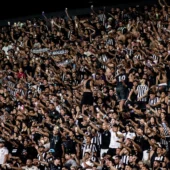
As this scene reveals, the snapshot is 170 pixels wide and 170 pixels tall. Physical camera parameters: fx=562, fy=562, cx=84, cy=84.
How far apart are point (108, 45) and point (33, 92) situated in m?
3.03

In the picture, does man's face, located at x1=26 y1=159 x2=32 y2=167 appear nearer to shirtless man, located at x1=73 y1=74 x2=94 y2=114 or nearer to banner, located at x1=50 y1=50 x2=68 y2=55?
shirtless man, located at x1=73 y1=74 x2=94 y2=114

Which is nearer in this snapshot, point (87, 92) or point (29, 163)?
point (29, 163)

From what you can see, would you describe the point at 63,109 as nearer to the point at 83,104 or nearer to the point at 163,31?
the point at 83,104

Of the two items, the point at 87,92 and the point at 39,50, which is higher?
the point at 39,50

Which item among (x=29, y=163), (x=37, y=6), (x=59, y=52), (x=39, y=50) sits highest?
(x=37, y=6)

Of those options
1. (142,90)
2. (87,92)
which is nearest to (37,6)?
(87,92)

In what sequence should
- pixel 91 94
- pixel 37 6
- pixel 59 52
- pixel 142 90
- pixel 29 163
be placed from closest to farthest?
1. pixel 29 163
2. pixel 142 90
3. pixel 91 94
4. pixel 59 52
5. pixel 37 6

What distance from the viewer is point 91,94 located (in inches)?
678

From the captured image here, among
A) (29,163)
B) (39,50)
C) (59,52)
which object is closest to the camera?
(29,163)

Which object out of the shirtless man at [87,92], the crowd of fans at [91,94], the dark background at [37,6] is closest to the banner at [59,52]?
the crowd of fans at [91,94]

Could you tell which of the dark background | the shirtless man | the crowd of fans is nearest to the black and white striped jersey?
the crowd of fans

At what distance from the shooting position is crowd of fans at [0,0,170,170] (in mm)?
14664

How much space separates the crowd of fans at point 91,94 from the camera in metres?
14.7

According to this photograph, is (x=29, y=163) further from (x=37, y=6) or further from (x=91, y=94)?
(x=37, y=6)
